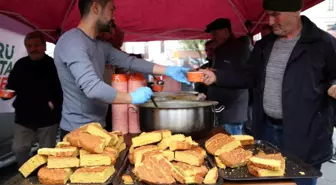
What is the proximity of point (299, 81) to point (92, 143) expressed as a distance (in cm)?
154

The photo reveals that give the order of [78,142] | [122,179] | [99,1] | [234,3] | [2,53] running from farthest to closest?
[234,3] < [2,53] < [99,1] < [78,142] < [122,179]

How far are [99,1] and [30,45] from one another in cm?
164

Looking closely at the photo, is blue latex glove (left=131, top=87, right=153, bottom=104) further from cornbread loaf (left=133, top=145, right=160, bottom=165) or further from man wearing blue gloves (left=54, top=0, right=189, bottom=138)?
cornbread loaf (left=133, top=145, right=160, bottom=165)

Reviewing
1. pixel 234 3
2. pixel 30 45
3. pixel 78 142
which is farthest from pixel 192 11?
pixel 78 142

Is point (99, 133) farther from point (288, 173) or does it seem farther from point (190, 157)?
point (288, 173)

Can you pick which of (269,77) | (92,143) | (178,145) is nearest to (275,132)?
(269,77)

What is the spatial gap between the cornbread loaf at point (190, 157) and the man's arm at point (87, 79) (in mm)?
524

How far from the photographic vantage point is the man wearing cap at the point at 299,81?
2.37 metres

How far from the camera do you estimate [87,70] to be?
1952mm

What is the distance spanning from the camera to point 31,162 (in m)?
1.53

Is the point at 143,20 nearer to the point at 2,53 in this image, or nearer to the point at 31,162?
the point at 2,53

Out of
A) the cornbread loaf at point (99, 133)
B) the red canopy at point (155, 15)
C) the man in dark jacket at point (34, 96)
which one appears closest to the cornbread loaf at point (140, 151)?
the cornbread loaf at point (99, 133)

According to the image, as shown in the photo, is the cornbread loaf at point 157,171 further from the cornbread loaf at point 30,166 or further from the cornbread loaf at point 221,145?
the cornbread loaf at point 30,166

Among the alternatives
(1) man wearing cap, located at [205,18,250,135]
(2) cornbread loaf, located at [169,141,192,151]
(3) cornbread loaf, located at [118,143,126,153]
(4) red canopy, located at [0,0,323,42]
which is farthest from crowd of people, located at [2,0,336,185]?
(4) red canopy, located at [0,0,323,42]
